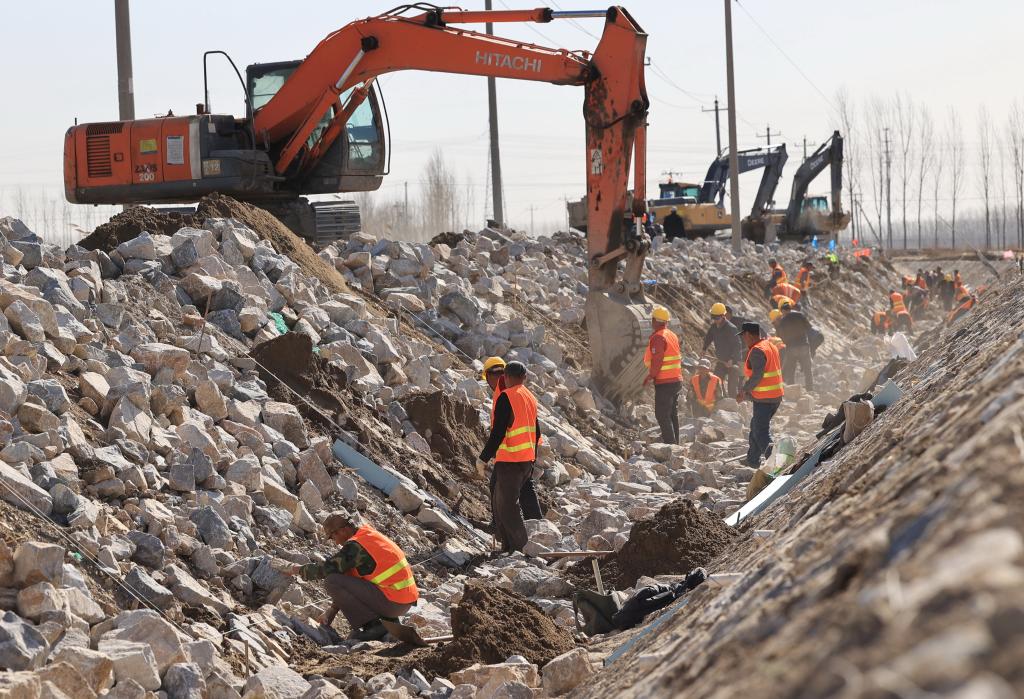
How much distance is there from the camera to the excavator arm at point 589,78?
41.3ft

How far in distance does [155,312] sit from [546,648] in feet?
16.7

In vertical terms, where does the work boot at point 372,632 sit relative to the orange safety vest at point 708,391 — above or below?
below

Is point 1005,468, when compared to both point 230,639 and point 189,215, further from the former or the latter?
point 189,215

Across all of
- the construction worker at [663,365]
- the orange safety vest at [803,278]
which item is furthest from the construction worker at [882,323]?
the construction worker at [663,365]

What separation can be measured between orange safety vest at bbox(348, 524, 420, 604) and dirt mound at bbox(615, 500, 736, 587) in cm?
173

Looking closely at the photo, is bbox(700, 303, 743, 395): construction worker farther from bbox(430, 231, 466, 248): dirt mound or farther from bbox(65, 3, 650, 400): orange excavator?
bbox(430, 231, 466, 248): dirt mound

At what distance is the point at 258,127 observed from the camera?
13.9 metres

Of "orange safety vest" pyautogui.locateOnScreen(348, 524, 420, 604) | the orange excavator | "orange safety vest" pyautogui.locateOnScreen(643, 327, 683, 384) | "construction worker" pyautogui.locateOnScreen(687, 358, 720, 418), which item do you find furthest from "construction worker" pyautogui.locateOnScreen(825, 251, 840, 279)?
"orange safety vest" pyautogui.locateOnScreen(348, 524, 420, 604)

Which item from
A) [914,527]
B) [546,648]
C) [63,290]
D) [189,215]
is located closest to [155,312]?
[63,290]

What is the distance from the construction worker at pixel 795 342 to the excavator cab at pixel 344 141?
20.7 ft

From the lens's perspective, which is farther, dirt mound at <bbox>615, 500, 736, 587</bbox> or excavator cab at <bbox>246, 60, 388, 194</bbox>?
excavator cab at <bbox>246, 60, 388, 194</bbox>

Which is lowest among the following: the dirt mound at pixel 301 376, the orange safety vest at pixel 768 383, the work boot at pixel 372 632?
the work boot at pixel 372 632

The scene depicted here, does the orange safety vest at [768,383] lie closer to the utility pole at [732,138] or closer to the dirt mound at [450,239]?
the dirt mound at [450,239]

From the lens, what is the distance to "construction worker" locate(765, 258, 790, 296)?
22.4 meters
